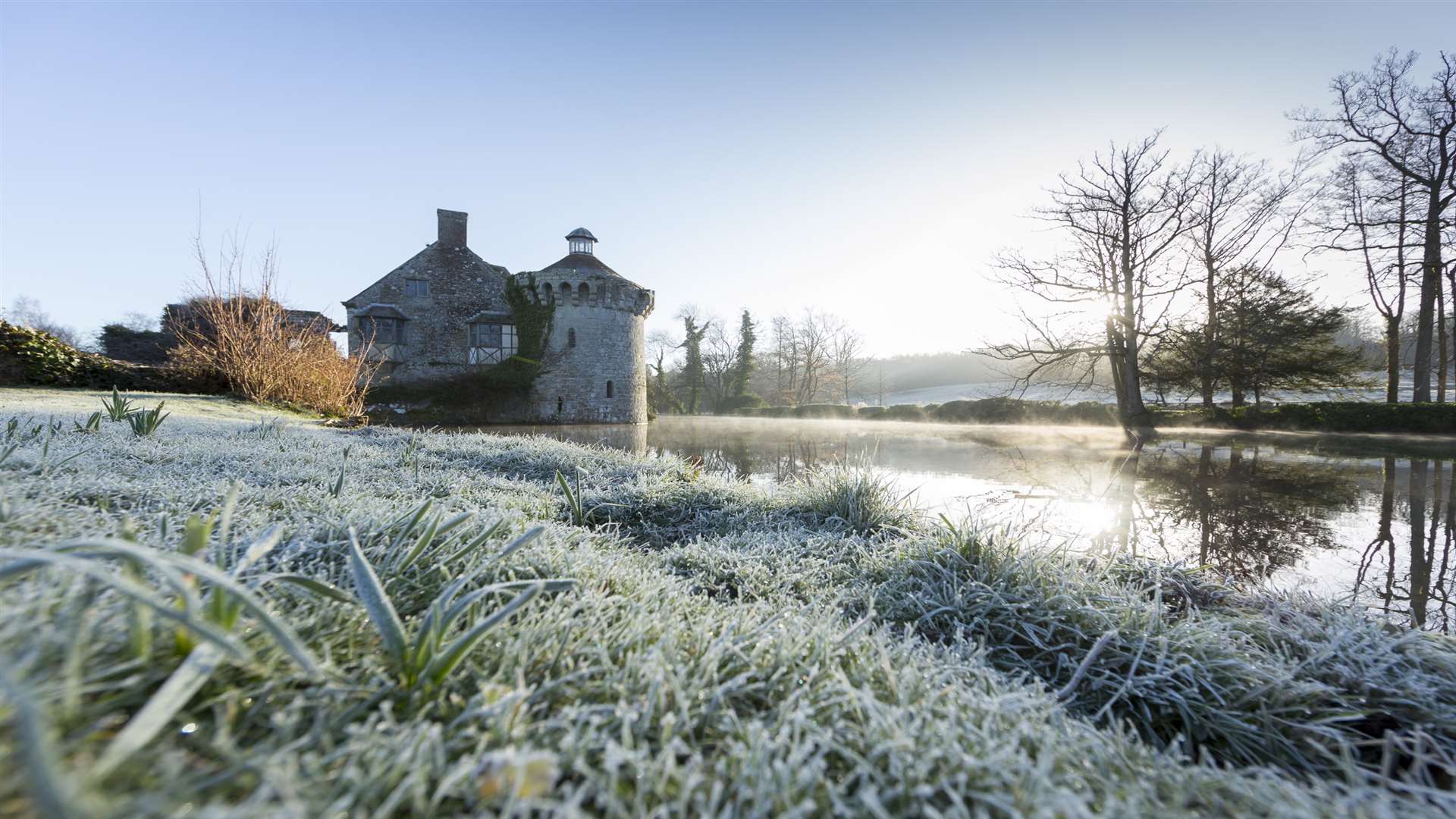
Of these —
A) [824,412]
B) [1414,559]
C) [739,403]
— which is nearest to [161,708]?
[1414,559]

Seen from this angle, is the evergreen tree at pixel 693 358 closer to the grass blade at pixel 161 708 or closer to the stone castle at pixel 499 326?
the stone castle at pixel 499 326

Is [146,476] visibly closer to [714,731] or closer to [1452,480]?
[714,731]

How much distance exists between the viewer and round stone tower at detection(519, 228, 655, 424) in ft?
63.8

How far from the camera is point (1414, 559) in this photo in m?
2.83

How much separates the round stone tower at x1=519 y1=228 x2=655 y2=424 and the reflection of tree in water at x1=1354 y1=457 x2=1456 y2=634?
63.0ft

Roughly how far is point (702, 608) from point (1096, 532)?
10.9 feet

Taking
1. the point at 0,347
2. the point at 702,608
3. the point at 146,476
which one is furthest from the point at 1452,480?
the point at 0,347

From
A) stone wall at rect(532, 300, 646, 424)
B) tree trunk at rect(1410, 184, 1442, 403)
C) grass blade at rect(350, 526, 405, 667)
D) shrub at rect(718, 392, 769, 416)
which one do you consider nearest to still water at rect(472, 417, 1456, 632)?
grass blade at rect(350, 526, 405, 667)

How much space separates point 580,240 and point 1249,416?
2295 centimetres

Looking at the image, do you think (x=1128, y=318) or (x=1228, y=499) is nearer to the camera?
(x=1228, y=499)

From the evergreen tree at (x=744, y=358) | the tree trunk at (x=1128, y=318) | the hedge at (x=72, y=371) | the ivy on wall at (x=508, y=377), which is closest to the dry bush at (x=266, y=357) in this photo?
the hedge at (x=72, y=371)

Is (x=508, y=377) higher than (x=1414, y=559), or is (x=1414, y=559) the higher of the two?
(x=508, y=377)

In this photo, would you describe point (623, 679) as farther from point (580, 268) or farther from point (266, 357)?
point (580, 268)

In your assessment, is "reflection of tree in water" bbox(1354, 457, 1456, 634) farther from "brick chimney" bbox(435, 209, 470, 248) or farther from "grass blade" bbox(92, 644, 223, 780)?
"brick chimney" bbox(435, 209, 470, 248)
